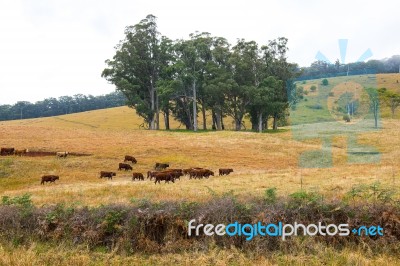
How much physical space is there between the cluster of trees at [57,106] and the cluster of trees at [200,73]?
316ft

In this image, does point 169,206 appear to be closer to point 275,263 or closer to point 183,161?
point 275,263

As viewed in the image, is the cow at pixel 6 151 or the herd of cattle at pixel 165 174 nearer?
the herd of cattle at pixel 165 174

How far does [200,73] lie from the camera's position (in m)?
69.0

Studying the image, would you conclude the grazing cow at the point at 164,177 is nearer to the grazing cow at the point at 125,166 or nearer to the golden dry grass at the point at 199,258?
the grazing cow at the point at 125,166

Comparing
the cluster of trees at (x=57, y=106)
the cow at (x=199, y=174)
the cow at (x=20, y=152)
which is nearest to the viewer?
the cow at (x=199, y=174)

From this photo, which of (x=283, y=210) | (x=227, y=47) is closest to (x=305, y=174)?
(x=283, y=210)

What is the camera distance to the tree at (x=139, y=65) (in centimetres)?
6838

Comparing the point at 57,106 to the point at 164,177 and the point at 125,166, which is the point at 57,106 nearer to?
the point at 125,166

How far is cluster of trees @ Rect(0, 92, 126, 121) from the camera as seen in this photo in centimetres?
15925

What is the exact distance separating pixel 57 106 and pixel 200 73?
122649 millimetres

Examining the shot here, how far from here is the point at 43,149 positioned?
37219 mm

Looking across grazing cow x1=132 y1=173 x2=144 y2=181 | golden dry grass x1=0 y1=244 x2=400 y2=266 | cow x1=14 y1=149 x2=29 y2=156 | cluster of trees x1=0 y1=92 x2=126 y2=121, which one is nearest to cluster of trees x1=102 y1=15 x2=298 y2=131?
cow x1=14 y1=149 x2=29 y2=156

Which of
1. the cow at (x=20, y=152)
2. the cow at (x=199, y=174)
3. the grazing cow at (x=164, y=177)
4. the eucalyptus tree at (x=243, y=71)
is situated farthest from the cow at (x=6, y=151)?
the eucalyptus tree at (x=243, y=71)

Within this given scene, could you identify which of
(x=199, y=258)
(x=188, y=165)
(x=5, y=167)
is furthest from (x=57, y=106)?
(x=199, y=258)
